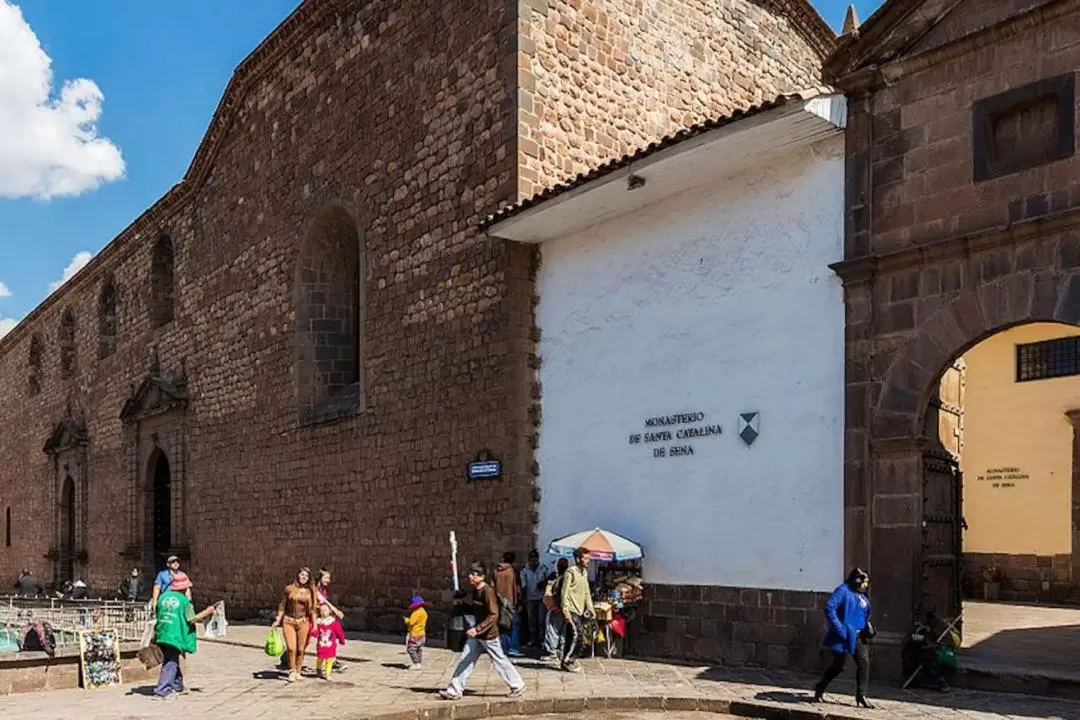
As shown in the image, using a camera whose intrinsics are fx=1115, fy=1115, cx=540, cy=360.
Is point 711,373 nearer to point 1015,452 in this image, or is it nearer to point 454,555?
point 454,555

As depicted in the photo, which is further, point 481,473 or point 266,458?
point 266,458

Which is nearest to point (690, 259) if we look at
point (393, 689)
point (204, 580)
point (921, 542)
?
point (921, 542)

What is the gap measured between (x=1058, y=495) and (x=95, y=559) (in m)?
22.8

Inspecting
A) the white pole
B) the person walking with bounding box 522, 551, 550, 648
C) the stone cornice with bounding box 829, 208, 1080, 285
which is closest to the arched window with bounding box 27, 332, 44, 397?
the white pole

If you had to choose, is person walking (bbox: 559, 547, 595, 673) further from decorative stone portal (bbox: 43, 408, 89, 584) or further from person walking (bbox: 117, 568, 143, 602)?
decorative stone portal (bbox: 43, 408, 89, 584)

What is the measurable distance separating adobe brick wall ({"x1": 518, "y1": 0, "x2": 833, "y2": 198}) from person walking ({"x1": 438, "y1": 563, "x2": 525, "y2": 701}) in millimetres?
5837

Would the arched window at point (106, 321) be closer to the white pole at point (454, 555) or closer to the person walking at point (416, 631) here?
the white pole at point (454, 555)

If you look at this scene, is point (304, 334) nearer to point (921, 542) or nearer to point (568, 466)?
point (568, 466)

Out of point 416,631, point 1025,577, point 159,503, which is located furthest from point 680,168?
point 159,503

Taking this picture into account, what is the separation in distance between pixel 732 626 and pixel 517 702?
2668mm

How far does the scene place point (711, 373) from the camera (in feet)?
37.2

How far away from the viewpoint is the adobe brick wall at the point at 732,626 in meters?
10.1

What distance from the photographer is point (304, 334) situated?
729 inches

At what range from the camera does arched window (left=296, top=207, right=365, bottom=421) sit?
18.3m
